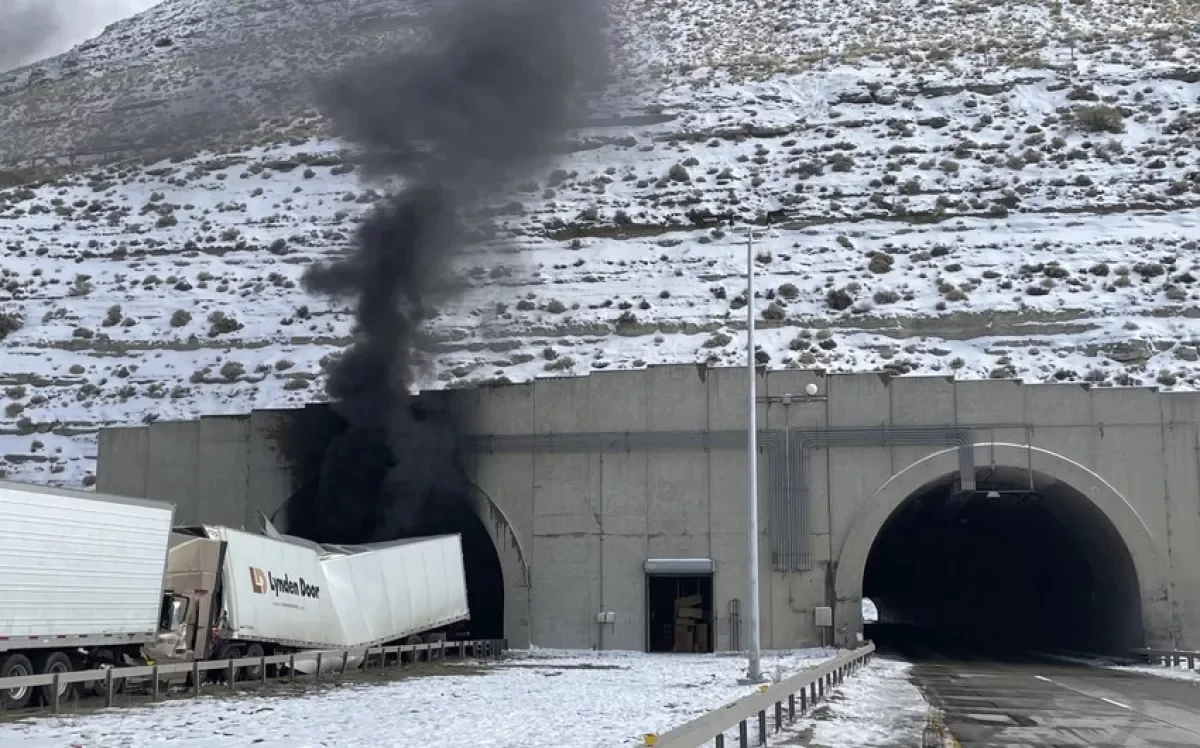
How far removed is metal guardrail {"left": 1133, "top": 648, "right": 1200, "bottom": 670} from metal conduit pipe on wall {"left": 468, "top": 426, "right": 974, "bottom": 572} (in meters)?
6.29

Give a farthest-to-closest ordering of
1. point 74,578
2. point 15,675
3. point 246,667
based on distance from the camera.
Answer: point 246,667
point 74,578
point 15,675

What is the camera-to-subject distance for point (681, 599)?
120 ft

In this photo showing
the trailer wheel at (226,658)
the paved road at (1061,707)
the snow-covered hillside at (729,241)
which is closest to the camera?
the paved road at (1061,707)

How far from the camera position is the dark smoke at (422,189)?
3584 centimetres

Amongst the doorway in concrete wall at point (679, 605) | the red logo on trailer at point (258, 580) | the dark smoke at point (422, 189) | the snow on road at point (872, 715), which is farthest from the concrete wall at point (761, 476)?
the red logo on trailer at point (258, 580)

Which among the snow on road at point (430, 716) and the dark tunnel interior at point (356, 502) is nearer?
the snow on road at point (430, 716)

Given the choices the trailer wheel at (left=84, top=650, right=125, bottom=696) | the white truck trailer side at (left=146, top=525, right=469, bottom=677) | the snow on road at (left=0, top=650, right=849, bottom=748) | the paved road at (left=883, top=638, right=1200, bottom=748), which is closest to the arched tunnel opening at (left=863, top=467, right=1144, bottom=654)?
the paved road at (left=883, top=638, right=1200, bottom=748)

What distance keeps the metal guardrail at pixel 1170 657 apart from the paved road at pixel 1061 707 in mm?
1825

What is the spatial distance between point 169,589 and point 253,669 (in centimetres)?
225

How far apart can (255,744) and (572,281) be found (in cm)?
4401

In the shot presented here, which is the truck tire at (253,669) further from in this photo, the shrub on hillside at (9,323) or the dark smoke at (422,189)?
the shrub on hillside at (9,323)

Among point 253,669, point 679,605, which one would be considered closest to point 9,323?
point 679,605

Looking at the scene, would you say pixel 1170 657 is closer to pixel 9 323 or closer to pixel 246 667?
pixel 246 667

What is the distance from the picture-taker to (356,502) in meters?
35.7
